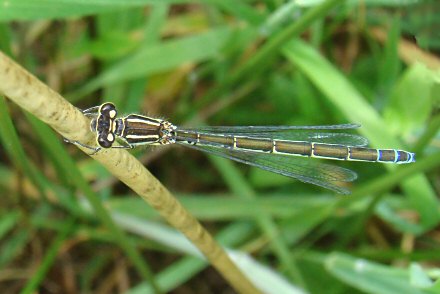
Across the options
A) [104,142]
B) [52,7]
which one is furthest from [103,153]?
[52,7]

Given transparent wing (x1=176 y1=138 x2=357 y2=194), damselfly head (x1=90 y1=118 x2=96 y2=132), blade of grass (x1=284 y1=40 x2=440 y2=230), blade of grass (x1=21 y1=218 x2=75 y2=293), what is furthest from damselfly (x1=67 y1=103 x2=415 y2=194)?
blade of grass (x1=21 y1=218 x2=75 y2=293)

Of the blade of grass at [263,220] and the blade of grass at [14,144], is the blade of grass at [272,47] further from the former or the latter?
the blade of grass at [14,144]

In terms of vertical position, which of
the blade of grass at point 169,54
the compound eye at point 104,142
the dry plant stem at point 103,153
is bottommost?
the dry plant stem at point 103,153

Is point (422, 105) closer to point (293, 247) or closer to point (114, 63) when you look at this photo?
point (293, 247)

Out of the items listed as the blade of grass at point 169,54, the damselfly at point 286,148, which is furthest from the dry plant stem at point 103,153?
the blade of grass at point 169,54

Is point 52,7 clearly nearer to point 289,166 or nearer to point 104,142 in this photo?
point 104,142

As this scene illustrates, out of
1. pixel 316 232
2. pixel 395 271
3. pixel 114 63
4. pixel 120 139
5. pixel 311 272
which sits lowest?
pixel 395 271

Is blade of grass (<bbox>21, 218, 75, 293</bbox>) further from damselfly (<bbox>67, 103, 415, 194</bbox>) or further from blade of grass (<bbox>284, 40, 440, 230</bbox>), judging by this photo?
blade of grass (<bbox>284, 40, 440, 230</bbox>)

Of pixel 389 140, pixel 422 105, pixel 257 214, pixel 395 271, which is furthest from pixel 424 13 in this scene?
pixel 257 214
